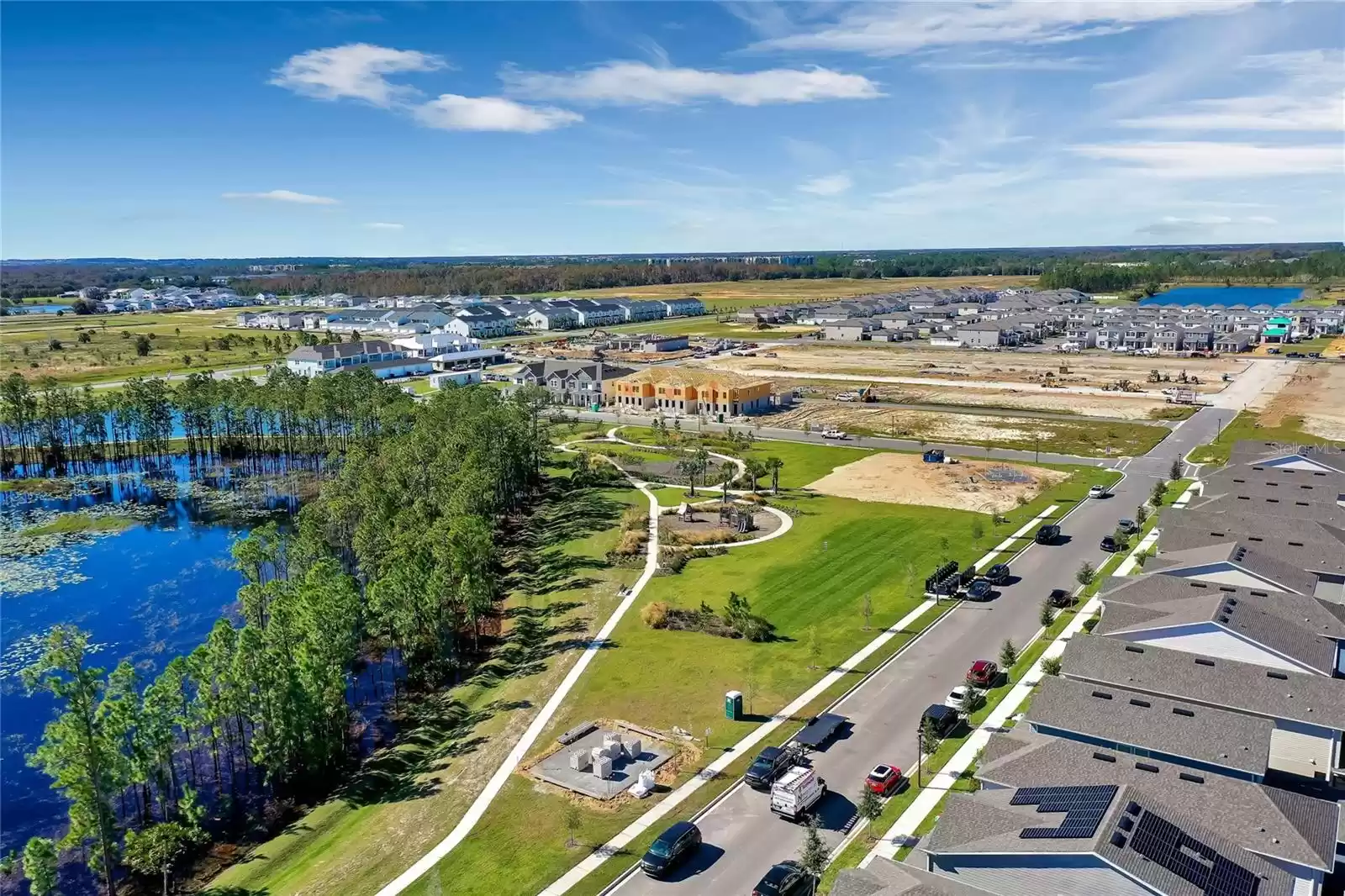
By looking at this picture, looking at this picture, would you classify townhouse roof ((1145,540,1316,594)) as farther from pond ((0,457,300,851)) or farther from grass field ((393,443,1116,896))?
pond ((0,457,300,851))

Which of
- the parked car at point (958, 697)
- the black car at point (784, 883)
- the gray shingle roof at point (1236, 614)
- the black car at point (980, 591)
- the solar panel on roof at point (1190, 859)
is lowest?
the black car at point (784, 883)

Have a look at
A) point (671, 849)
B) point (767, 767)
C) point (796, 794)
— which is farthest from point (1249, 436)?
point (671, 849)

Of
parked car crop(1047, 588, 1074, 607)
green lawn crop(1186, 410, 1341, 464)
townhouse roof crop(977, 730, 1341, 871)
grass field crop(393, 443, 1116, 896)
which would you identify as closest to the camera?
townhouse roof crop(977, 730, 1341, 871)

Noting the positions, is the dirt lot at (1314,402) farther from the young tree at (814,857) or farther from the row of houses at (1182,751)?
the young tree at (814,857)

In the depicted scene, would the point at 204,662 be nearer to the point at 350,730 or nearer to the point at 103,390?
the point at 350,730

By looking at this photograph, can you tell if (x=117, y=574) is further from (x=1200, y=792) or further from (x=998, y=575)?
(x=1200, y=792)

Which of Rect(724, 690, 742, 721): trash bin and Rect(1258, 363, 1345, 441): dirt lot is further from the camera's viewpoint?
Rect(1258, 363, 1345, 441): dirt lot

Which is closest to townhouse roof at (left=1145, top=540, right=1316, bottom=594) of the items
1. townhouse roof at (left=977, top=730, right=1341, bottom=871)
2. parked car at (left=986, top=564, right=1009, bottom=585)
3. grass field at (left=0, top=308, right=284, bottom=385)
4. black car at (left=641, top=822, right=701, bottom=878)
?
parked car at (left=986, top=564, right=1009, bottom=585)

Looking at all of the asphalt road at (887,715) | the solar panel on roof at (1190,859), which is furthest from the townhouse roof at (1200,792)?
the asphalt road at (887,715)
